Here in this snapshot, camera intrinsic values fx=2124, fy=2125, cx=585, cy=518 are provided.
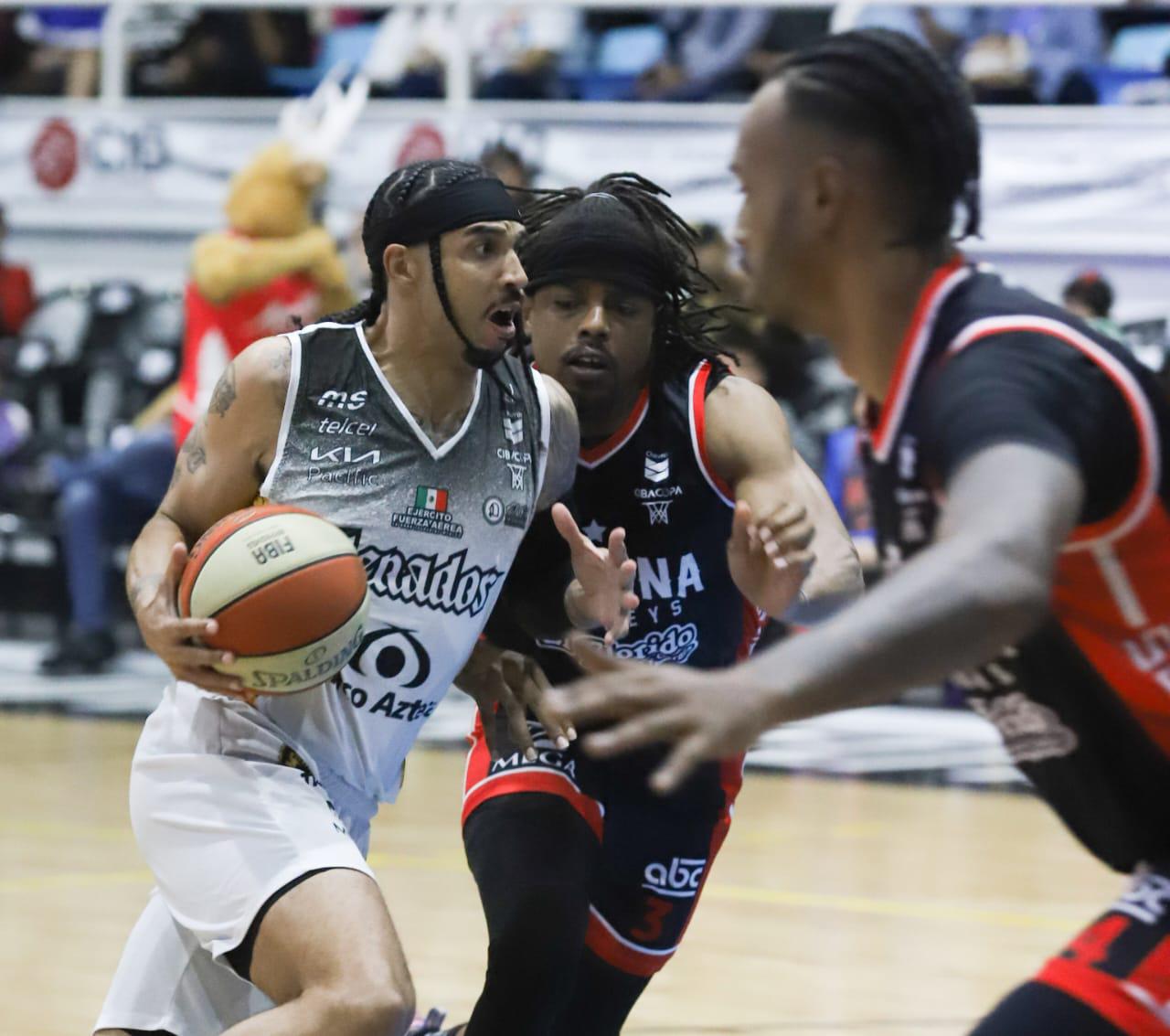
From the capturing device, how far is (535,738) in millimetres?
4348

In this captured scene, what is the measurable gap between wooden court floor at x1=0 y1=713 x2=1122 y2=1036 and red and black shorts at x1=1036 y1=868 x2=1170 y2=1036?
2.83m

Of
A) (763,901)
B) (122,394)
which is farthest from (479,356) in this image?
(122,394)

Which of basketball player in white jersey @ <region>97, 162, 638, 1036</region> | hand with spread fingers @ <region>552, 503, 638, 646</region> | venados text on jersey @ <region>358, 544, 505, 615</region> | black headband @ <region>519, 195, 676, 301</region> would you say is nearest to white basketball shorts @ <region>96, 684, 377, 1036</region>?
basketball player in white jersey @ <region>97, 162, 638, 1036</region>

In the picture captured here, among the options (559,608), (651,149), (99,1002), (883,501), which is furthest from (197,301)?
(883,501)

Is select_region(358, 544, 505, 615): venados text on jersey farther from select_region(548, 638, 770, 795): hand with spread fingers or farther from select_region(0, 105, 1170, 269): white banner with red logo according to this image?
select_region(0, 105, 1170, 269): white banner with red logo

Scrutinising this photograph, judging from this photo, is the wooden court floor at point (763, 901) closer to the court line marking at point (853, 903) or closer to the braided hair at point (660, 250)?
the court line marking at point (853, 903)

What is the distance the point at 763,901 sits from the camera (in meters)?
6.92

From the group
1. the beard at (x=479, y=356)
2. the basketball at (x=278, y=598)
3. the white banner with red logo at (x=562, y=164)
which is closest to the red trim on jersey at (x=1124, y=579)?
the basketball at (x=278, y=598)

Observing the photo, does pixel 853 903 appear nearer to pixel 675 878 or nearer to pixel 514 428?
pixel 675 878

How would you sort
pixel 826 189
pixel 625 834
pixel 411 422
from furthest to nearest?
pixel 625 834, pixel 411 422, pixel 826 189

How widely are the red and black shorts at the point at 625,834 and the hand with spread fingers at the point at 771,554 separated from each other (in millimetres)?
639

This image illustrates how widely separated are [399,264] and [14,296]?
358 inches

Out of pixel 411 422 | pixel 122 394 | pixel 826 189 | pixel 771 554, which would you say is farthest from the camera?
pixel 122 394

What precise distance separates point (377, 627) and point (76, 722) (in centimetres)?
646
